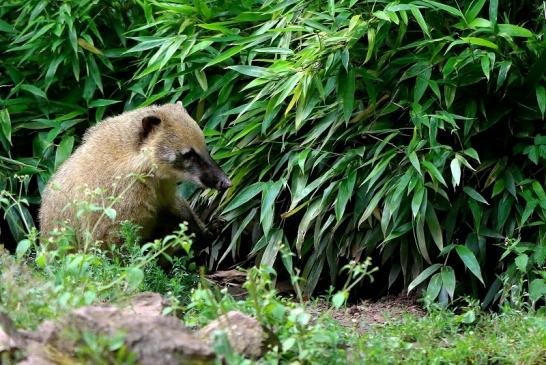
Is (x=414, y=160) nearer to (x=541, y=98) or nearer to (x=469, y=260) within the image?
(x=469, y=260)

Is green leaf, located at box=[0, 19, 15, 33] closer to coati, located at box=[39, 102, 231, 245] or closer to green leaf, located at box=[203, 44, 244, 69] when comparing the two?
coati, located at box=[39, 102, 231, 245]

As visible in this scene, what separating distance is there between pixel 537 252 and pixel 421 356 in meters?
1.97

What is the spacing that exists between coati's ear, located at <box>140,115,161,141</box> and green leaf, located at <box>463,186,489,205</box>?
2.25 m

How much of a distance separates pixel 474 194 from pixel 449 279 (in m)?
0.63

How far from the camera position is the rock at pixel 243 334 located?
4109 millimetres

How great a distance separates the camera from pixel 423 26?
6.52 m

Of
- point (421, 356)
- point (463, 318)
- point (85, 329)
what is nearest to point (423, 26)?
point (463, 318)

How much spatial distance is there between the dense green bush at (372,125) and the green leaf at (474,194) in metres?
0.03

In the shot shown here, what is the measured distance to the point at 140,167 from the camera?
23.2 ft

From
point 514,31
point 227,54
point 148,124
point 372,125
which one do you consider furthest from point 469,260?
point 148,124

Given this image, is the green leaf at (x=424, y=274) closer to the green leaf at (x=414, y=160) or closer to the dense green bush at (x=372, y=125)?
the dense green bush at (x=372, y=125)

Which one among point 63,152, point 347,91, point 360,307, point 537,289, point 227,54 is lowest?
point 360,307

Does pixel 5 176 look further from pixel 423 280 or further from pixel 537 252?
pixel 537 252

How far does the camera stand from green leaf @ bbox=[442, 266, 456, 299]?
21.6ft
